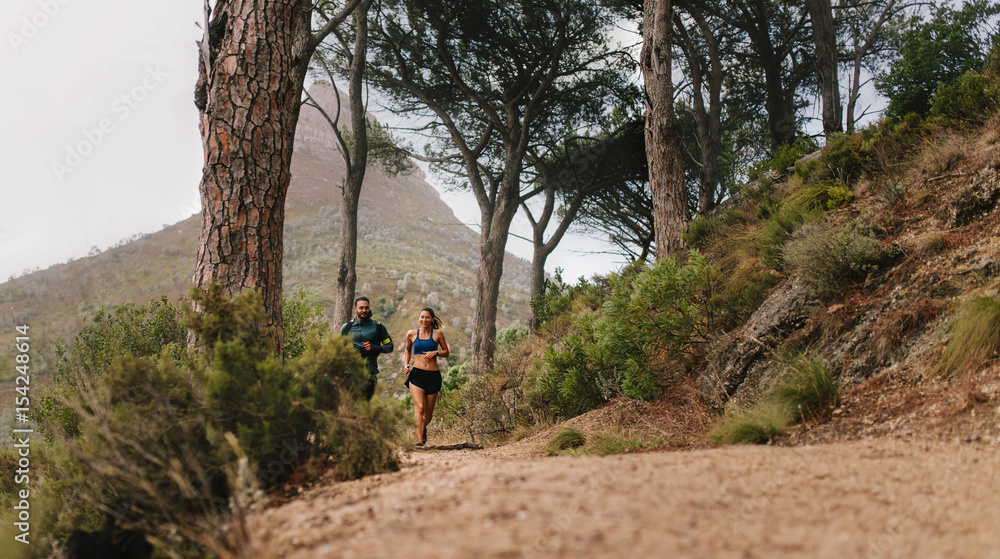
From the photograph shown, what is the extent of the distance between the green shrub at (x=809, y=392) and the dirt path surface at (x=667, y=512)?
1336 millimetres

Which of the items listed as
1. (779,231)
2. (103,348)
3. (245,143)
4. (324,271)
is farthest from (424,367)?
(324,271)

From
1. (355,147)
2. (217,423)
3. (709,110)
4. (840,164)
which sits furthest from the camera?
(709,110)

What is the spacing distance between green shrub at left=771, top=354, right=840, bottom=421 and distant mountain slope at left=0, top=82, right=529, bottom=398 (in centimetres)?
1136

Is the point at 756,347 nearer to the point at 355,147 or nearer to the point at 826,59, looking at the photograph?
the point at 826,59

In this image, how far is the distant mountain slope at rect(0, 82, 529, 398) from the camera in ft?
74.2

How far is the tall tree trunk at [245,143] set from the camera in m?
3.95

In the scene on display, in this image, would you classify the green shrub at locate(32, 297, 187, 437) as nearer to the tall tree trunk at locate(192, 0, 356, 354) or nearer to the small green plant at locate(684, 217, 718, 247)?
the tall tree trunk at locate(192, 0, 356, 354)

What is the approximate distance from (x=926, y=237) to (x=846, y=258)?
0.60 metres

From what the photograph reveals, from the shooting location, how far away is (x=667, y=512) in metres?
1.66

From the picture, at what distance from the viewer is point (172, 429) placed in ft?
8.20

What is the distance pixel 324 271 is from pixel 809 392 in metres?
35.9

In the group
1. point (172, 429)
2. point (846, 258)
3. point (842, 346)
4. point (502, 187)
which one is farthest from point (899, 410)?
point (502, 187)

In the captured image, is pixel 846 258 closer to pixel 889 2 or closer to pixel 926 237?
pixel 926 237

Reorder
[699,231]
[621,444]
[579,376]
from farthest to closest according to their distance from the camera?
[699,231] < [579,376] < [621,444]
